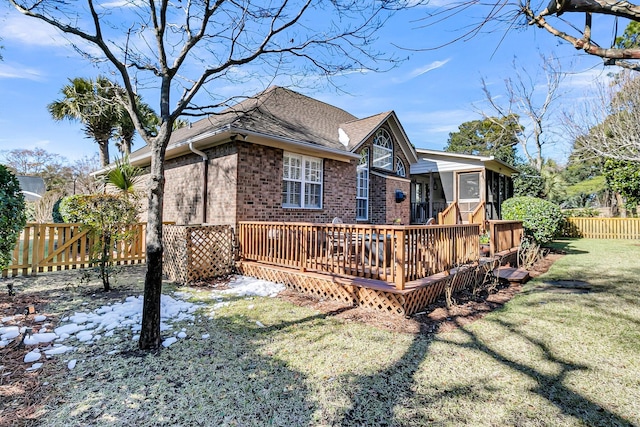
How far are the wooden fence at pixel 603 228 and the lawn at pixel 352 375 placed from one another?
17229mm

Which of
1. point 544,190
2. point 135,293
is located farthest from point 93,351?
point 544,190

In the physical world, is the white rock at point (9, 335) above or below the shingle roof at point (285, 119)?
below

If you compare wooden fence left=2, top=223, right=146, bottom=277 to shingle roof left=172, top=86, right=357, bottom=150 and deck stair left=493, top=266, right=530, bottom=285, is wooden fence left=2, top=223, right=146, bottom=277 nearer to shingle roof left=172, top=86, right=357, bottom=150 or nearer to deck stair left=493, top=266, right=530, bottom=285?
shingle roof left=172, top=86, right=357, bottom=150

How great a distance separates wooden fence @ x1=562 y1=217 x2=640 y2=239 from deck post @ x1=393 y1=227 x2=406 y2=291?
1957 cm

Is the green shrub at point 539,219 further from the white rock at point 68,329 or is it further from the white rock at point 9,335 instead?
the white rock at point 9,335

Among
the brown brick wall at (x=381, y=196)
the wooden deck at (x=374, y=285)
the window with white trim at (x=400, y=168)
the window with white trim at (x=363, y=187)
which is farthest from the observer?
the window with white trim at (x=400, y=168)

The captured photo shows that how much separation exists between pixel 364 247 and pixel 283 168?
14.8 ft

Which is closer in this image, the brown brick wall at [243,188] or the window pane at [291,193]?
the brown brick wall at [243,188]

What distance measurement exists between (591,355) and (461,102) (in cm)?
2595

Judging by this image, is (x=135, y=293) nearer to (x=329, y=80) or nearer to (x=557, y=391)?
(x=329, y=80)

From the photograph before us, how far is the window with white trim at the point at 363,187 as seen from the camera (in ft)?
42.1

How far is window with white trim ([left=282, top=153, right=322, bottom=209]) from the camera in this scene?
372 inches

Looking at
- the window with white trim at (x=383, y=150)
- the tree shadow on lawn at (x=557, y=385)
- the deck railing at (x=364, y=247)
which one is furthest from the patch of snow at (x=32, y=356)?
the window with white trim at (x=383, y=150)

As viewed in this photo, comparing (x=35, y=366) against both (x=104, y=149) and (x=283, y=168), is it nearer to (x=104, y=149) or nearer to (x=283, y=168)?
(x=283, y=168)
